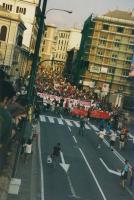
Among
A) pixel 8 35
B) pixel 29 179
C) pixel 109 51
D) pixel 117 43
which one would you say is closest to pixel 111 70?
pixel 109 51

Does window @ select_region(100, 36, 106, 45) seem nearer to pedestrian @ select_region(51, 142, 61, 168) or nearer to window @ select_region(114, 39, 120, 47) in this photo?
window @ select_region(114, 39, 120, 47)

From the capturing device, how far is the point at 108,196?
74.7ft

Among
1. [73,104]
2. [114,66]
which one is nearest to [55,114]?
[73,104]

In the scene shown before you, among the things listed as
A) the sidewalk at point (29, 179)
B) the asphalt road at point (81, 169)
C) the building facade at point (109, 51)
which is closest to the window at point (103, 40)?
the building facade at point (109, 51)

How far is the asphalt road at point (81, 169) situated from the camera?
74.2 feet

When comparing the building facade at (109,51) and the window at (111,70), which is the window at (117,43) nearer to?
the building facade at (109,51)

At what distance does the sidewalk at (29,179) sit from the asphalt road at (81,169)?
369mm

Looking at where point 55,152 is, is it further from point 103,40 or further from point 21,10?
point 103,40

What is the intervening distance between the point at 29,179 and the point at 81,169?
16.1ft

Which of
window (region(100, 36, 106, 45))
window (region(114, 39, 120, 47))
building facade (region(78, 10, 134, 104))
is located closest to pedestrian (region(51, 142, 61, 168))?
building facade (region(78, 10, 134, 104))

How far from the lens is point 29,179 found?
23344 mm

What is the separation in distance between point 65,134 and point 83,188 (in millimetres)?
18026

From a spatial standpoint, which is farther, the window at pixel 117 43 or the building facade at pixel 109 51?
the window at pixel 117 43

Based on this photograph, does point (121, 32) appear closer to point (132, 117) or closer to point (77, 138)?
point (132, 117)
